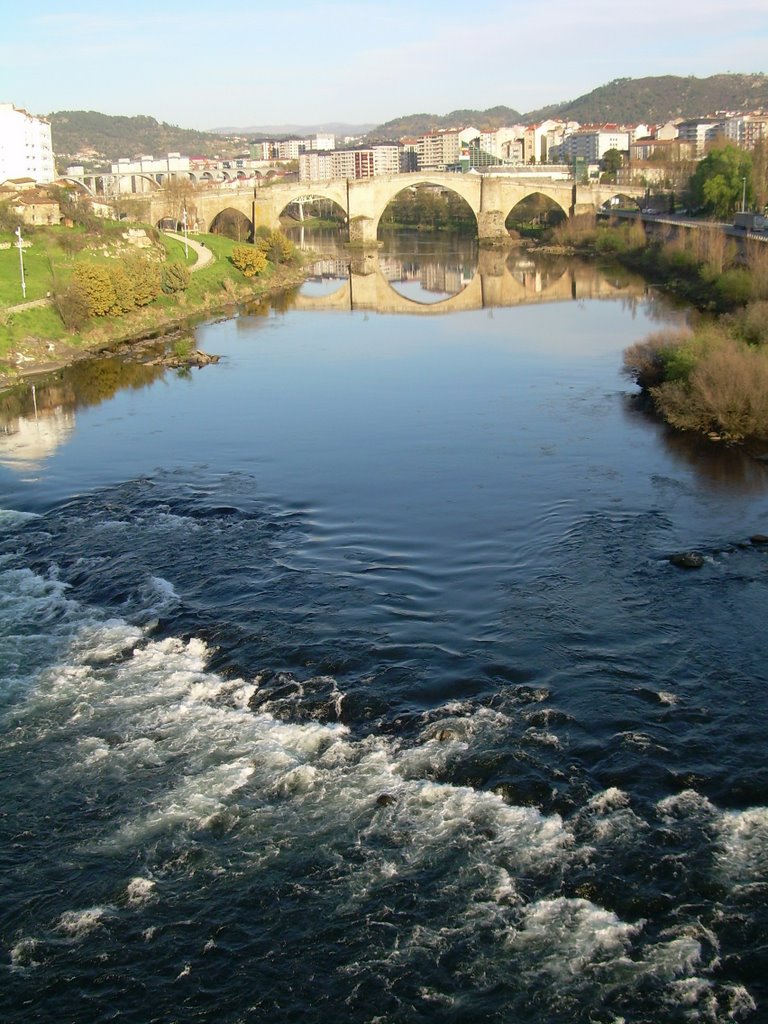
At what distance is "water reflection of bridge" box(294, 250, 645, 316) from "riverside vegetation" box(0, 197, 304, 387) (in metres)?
3.05

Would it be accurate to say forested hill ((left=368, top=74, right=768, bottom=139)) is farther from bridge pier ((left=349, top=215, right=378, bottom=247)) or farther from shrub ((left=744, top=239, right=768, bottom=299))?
shrub ((left=744, top=239, right=768, bottom=299))

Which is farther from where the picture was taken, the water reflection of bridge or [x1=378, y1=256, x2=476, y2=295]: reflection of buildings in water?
[x1=378, y1=256, x2=476, y2=295]: reflection of buildings in water

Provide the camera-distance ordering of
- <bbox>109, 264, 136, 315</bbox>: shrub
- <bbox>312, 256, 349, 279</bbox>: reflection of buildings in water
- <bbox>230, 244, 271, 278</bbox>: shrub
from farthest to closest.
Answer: <bbox>312, 256, 349, 279</bbox>: reflection of buildings in water
<bbox>230, 244, 271, 278</bbox>: shrub
<bbox>109, 264, 136, 315</bbox>: shrub

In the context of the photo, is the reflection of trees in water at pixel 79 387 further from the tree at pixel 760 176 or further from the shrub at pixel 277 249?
the tree at pixel 760 176

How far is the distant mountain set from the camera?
185875 mm

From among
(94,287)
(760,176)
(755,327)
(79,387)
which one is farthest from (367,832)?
(760,176)

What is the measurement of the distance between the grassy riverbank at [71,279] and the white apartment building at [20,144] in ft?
75.2

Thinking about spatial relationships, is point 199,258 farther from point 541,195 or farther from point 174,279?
point 541,195

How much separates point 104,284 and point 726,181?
2970 centimetres

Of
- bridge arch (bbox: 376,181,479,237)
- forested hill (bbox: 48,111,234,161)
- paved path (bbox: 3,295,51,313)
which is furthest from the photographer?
forested hill (bbox: 48,111,234,161)

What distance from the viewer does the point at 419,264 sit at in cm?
5181

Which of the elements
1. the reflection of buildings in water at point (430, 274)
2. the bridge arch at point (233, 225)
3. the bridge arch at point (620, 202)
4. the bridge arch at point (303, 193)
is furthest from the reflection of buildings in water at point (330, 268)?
the bridge arch at point (620, 202)

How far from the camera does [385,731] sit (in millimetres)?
9594

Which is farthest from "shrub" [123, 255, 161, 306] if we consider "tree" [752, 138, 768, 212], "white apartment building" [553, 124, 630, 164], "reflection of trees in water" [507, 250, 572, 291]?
A: "white apartment building" [553, 124, 630, 164]
